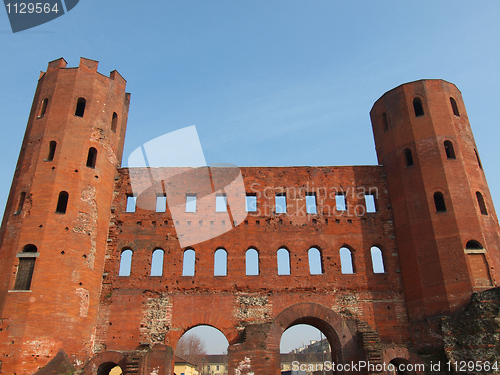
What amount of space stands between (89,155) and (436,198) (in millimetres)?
15687

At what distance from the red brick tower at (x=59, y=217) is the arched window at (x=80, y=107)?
47 millimetres

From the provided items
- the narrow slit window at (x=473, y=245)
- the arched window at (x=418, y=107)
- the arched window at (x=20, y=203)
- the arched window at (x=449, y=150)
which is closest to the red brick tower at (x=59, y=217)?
the arched window at (x=20, y=203)

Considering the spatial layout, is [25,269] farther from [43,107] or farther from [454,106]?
[454,106]

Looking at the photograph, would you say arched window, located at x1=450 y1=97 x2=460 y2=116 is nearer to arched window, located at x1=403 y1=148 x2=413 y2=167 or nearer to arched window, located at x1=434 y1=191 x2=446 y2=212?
arched window, located at x1=403 y1=148 x2=413 y2=167

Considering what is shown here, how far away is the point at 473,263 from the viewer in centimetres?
1531

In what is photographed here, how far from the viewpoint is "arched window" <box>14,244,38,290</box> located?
47.8ft

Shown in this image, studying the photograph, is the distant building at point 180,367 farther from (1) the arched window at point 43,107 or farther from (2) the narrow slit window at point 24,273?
(1) the arched window at point 43,107

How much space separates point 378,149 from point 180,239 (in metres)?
10.9

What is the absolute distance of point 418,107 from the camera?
1892 cm

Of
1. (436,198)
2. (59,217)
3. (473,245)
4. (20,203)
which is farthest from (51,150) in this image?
(473,245)

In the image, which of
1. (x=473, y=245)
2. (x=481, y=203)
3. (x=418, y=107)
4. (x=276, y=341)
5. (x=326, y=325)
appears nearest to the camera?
(x=276, y=341)

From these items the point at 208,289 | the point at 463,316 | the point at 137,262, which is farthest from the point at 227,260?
the point at 463,316

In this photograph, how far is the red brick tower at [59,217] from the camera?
14.0 metres

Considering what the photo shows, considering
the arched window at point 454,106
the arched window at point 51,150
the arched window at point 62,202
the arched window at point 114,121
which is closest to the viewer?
the arched window at point 62,202
